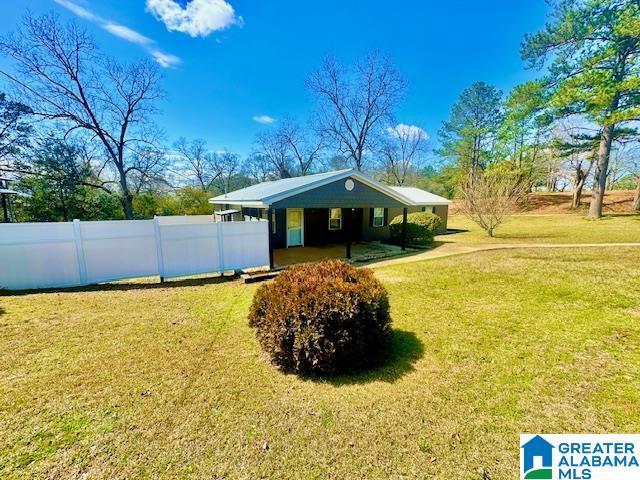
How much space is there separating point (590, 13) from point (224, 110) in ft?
93.4

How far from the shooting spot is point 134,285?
7.66 metres

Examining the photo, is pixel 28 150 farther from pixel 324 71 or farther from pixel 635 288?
pixel 635 288

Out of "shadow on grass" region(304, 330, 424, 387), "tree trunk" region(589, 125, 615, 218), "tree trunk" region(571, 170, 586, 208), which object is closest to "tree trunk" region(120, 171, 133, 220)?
"shadow on grass" region(304, 330, 424, 387)

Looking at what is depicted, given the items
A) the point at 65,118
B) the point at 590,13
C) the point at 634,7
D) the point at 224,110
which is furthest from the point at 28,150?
the point at 634,7

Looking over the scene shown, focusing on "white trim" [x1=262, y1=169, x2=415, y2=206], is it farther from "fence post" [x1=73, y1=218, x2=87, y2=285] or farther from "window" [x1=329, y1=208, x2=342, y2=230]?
"fence post" [x1=73, y1=218, x2=87, y2=285]

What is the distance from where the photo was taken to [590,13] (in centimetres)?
1731

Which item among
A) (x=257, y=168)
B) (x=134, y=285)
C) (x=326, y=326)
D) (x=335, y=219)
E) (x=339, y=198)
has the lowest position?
(x=134, y=285)

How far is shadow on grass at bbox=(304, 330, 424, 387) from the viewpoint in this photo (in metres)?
3.48

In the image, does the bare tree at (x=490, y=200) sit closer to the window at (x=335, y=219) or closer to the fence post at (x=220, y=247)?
the window at (x=335, y=219)

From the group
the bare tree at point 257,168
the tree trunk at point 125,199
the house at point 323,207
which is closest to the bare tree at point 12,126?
the tree trunk at point 125,199

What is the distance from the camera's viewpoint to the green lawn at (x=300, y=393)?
2.32 meters

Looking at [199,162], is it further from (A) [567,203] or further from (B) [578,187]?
(A) [567,203]

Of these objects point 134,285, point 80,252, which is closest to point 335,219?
point 134,285

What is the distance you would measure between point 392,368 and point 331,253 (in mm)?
8379
